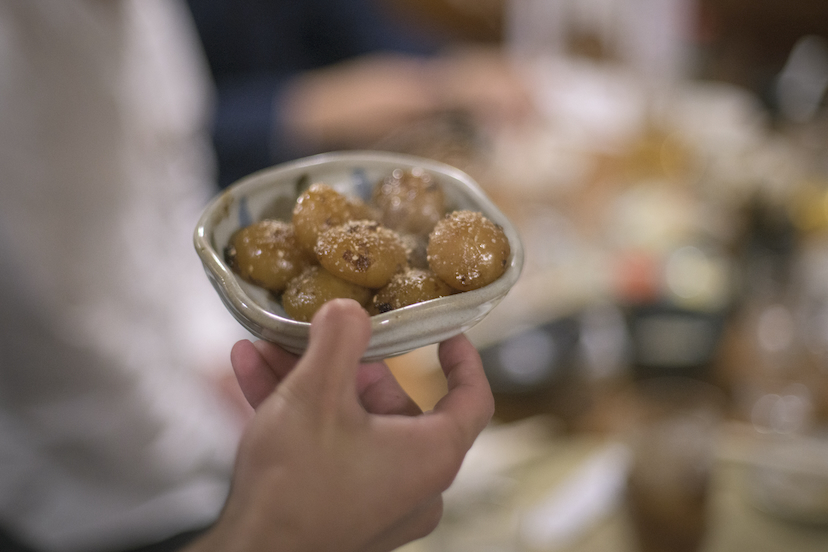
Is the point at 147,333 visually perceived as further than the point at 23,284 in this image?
Yes

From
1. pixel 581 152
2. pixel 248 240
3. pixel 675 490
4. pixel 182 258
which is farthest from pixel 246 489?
pixel 581 152

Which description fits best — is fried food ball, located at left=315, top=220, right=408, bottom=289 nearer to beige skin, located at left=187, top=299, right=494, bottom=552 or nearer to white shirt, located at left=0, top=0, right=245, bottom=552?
beige skin, located at left=187, top=299, right=494, bottom=552

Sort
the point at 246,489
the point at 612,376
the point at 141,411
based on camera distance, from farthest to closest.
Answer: the point at 612,376, the point at 141,411, the point at 246,489

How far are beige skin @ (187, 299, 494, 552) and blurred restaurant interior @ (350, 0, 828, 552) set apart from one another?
520 mm

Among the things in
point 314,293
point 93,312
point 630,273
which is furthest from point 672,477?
point 93,312

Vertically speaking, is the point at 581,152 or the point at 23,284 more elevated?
the point at 23,284

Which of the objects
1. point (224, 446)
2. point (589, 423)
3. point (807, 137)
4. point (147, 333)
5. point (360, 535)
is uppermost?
point (360, 535)

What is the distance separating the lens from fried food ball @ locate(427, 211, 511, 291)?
505mm

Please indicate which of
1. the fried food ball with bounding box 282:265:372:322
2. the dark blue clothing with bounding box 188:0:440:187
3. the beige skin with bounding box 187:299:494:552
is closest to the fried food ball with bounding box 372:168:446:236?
the fried food ball with bounding box 282:265:372:322

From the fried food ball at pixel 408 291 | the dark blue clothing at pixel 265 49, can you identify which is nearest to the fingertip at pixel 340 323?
the fried food ball at pixel 408 291

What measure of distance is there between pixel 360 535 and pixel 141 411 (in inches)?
31.8

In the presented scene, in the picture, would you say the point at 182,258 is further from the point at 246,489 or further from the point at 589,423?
the point at 246,489

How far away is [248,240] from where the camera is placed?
0.56 m

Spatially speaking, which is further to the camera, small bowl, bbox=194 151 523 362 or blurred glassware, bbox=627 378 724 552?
blurred glassware, bbox=627 378 724 552
